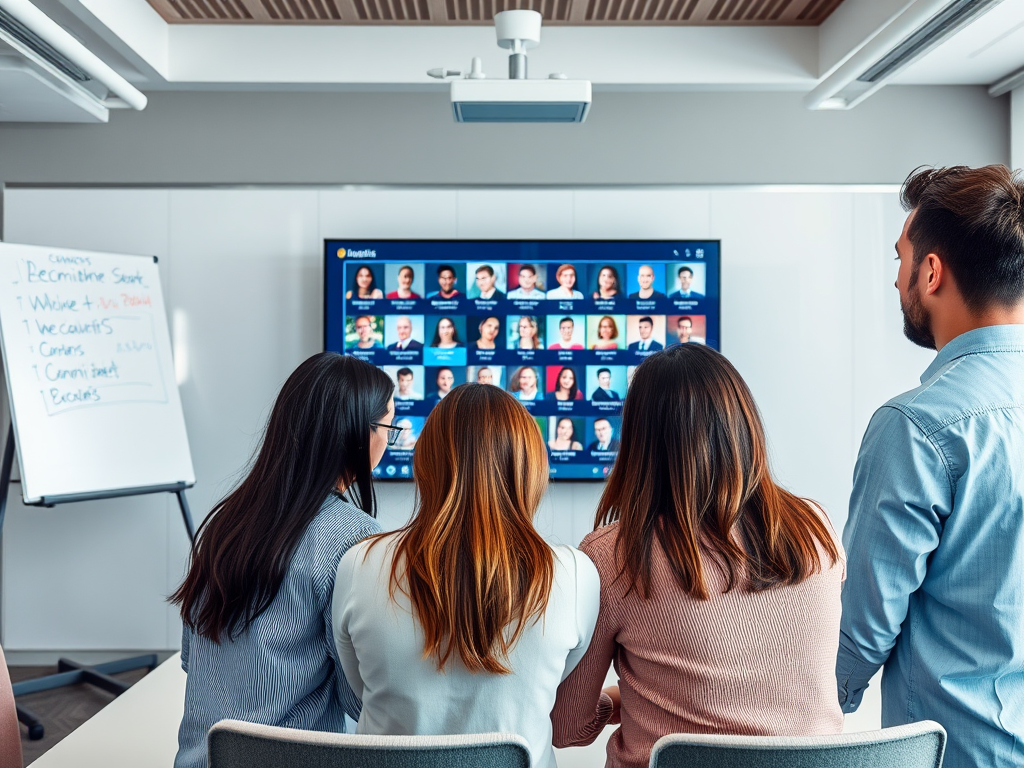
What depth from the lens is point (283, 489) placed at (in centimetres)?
140

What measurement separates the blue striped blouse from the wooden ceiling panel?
281 centimetres

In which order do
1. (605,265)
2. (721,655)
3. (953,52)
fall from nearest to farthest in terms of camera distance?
(721,655) < (953,52) < (605,265)

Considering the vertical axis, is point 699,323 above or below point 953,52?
below

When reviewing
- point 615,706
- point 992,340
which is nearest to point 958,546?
point 992,340

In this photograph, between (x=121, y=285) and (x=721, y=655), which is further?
(x=121, y=285)

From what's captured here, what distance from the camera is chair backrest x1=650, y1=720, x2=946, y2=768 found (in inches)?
38.7

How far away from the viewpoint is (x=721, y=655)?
1.13 metres

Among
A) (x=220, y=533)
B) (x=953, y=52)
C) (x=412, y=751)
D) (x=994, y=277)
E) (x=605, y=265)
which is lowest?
(x=412, y=751)

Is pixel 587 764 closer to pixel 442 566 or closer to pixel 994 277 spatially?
pixel 442 566

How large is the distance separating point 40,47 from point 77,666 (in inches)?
104

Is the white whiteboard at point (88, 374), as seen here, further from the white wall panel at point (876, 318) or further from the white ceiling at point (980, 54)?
the white ceiling at point (980, 54)

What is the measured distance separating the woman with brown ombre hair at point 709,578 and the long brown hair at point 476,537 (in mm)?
126

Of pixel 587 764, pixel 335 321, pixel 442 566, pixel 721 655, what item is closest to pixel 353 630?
pixel 442 566

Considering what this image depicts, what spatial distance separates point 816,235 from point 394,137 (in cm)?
207
